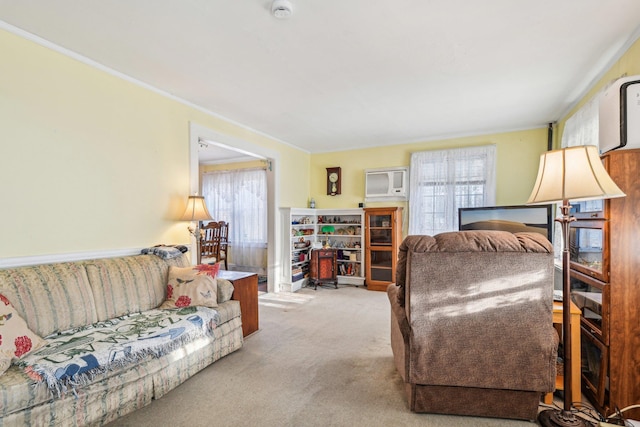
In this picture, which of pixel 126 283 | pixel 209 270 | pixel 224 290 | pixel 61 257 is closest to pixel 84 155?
pixel 61 257

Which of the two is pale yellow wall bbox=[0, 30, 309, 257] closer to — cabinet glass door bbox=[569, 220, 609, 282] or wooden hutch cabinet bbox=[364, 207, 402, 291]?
wooden hutch cabinet bbox=[364, 207, 402, 291]

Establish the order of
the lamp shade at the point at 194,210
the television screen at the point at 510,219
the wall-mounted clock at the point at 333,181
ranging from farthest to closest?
the wall-mounted clock at the point at 333,181 < the television screen at the point at 510,219 < the lamp shade at the point at 194,210

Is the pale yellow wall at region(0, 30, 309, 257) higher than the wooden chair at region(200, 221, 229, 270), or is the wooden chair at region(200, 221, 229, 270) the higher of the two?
the pale yellow wall at region(0, 30, 309, 257)

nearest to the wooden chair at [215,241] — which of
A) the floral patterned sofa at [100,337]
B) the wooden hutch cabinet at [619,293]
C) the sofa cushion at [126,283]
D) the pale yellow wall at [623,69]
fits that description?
the sofa cushion at [126,283]

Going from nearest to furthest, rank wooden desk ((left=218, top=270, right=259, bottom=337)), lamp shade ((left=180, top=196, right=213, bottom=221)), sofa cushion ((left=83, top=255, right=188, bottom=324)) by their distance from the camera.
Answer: sofa cushion ((left=83, top=255, right=188, bottom=324)) < wooden desk ((left=218, top=270, right=259, bottom=337)) < lamp shade ((left=180, top=196, right=213, bottom=221))

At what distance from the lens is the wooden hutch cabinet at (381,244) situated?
4.99m

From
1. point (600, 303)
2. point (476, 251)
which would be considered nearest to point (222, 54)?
point (476, 251)

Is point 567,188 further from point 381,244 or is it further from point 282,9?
point 381,244

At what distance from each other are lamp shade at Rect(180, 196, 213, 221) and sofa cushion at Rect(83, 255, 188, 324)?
0.54m

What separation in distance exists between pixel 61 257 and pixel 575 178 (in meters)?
3.54

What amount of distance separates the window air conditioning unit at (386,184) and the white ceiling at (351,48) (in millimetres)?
1623

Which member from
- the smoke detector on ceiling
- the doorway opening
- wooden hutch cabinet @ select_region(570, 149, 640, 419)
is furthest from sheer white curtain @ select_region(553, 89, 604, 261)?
the doorway opening

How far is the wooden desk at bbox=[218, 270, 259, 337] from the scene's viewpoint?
2.91 metres

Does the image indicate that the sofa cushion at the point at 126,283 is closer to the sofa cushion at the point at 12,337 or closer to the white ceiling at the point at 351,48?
the sofa cushion at the point at 12,337
